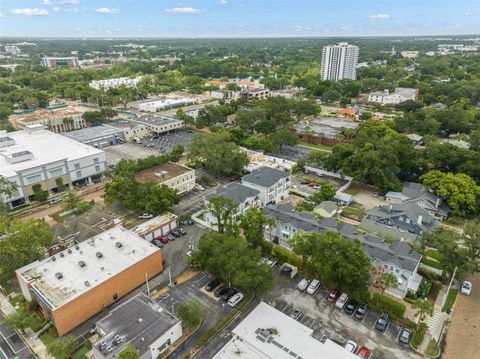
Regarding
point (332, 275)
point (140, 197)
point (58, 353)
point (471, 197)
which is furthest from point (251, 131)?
point (58, 353)

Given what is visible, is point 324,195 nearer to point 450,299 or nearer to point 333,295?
point 333,295

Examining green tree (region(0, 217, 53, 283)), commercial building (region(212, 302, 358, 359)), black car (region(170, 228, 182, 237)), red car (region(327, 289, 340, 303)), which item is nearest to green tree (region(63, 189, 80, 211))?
green tree (region(0, 217, 53, 283))

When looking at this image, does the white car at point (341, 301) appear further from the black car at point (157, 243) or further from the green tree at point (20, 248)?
the green tree at point (20, 248)

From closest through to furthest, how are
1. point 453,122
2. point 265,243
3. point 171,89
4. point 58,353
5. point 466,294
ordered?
point 58,353, point 466,294, point 265,243, point 453,122, point 171,89

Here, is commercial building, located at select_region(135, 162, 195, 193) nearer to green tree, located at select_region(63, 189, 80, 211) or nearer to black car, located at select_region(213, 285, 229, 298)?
green tree, located at select_region(63, 189, 80, 211)

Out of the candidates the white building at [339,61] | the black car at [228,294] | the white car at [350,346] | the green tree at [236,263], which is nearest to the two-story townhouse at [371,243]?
the green tree at [236,263]

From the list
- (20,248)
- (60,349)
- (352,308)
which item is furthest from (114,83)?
(352,308)

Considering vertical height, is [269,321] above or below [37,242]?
below

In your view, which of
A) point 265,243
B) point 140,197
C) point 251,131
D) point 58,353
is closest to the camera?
point 58,353

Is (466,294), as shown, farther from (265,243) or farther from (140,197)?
(140,197)
